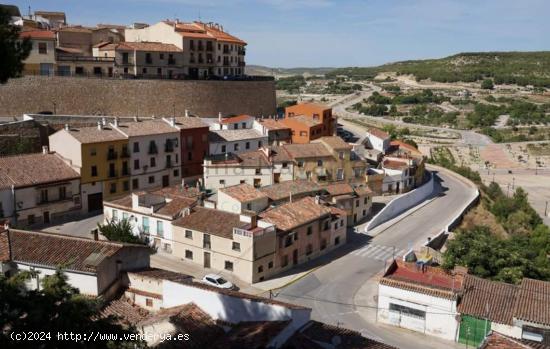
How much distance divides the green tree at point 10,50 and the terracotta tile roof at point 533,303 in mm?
18811

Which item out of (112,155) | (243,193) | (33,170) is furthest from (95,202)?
(243,193)

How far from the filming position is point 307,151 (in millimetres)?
43406

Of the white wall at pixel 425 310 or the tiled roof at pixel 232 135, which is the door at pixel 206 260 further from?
the tiled roof at pixel 232 135

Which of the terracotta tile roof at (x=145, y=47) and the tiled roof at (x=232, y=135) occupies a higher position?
the terracotta tile roof at (x=145, y=47)

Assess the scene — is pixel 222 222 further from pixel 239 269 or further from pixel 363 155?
pixel 363 155

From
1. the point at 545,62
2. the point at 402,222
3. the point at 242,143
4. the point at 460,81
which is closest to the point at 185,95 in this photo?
the point at 242,143

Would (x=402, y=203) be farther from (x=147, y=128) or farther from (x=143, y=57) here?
(x=143, y=57)

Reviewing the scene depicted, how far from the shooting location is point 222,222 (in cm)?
2903

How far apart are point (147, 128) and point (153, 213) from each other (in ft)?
38.6

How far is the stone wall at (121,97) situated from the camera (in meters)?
48.3

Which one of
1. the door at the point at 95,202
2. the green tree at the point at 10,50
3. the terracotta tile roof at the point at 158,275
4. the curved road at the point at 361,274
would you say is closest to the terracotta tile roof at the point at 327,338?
the terracotta tile roof at the point at 158,275

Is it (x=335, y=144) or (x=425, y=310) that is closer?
(x=425, y=310)

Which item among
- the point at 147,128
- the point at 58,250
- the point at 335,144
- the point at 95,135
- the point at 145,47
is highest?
the point at 145,47

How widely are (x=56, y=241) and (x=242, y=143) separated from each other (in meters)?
28.0
